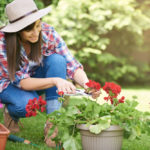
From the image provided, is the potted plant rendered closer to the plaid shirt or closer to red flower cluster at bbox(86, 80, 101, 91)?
red flower cluster at bbox(86, 80, 101, 91)

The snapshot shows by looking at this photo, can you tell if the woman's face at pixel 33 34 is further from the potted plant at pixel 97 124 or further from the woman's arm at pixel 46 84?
the potted plant at pixel 97 124

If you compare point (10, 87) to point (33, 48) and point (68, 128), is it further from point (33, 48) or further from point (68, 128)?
point (68, 128)

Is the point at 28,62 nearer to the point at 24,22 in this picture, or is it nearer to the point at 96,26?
the point at 24,22

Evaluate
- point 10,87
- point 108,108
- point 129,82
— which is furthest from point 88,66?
point 108,108

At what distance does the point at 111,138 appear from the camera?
1.68 m

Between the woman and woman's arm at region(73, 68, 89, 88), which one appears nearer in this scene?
the woman

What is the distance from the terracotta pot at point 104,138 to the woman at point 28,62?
1.02 feet

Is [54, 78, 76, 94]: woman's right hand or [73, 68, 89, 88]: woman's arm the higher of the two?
[54, 78, 76, 94]: woman's right hand

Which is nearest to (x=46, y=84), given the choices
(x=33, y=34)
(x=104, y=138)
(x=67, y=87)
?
(x=67, y=87)

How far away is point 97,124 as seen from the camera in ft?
5.40

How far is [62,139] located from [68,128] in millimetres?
81

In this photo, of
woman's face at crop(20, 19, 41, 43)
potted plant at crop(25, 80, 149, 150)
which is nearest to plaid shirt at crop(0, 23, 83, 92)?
woman's face at crop(20, 19, 41, 43)

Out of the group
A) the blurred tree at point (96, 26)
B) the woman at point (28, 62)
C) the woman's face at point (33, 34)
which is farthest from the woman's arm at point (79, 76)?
the blurred tree at point (96, 26)

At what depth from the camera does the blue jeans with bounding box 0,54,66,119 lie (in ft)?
7.33
